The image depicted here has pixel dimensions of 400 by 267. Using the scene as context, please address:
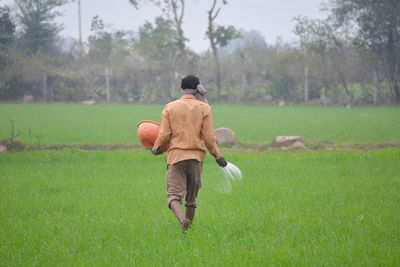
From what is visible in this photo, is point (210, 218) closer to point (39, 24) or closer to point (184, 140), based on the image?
point (184, 140)

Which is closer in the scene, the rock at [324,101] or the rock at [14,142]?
the rock at [14,142]

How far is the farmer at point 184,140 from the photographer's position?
4.59m

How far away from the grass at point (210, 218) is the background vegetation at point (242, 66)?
66.0 feet

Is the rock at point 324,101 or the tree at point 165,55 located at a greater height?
the tree at point 165,55

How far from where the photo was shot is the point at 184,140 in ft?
15.1

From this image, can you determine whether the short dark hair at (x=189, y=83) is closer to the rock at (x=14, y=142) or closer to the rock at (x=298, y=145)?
the rock at (x=298, y=145)

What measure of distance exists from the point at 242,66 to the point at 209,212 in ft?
96.5

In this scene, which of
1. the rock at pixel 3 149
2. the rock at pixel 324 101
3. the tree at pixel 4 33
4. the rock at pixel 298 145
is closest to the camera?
the rock at pixel 3 149

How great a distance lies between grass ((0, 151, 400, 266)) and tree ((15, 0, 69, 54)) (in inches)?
1327

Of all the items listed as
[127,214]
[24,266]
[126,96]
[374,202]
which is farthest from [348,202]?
[126,96]

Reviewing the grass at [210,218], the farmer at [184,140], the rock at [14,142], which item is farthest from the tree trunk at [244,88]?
the farmer at [184,140]

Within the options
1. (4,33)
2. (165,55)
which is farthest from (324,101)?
(4,33)

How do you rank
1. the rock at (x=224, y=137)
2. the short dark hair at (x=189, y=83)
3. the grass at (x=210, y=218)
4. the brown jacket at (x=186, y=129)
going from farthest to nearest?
the rock at (x=224, y=137) → the short dark hair at (x=189, y=83) → the brown jacket at (x=186, y=129) → the grass at (x=210, y=218)

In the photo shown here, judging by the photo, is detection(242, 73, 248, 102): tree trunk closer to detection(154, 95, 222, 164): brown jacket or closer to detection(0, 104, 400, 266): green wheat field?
detection(0, 104, 400, 266): green wheat field
